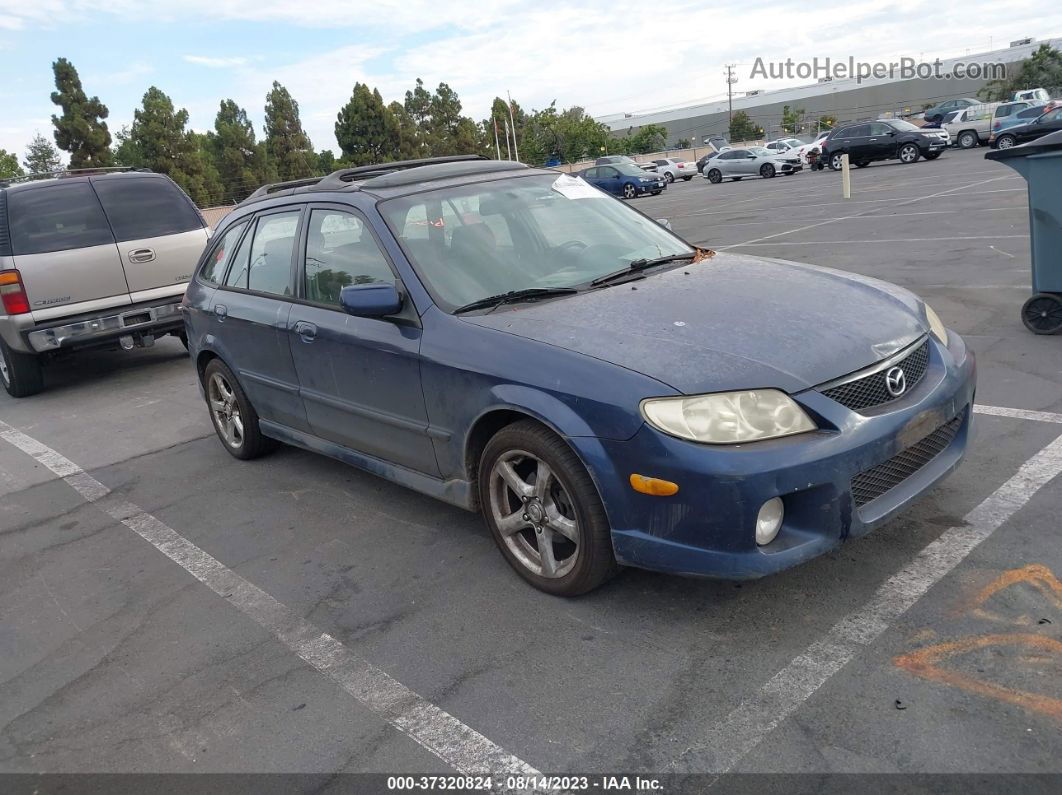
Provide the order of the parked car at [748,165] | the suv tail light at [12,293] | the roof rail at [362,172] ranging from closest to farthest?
the roof rail at [362,172] < the suv tail light at [12,293] < the parked car at [748,165]

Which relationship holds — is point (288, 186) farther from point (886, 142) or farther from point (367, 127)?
point (367, 127)

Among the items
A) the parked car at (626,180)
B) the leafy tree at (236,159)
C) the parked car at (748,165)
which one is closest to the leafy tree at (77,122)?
the leafy tree at (236,159)

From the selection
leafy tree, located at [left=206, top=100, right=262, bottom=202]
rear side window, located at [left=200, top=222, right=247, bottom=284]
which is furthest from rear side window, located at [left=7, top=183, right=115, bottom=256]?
leafy tree, located at [left=206, top=100, right=262, bottom=202]

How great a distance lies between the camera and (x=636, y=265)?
4.31 meters

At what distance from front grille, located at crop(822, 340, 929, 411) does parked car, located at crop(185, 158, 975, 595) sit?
1 centimetres

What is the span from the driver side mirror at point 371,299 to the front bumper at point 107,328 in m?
4.71

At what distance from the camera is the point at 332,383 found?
15.1ft

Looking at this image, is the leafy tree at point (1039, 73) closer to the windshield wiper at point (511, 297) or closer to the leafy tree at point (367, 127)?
the leafy tree at point (367, 127)

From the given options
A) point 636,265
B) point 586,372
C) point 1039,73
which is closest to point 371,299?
point 586,372

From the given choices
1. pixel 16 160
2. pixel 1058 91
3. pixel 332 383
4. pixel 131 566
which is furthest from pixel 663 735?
pixel 16 160

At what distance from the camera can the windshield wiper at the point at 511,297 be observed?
12.9ft

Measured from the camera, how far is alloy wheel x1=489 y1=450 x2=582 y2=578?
138 inches

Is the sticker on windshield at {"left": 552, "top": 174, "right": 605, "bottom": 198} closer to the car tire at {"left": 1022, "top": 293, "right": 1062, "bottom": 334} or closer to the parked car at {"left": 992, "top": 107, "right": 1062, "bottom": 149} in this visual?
the car tire at {"left": 1022, "top": 293, "right": 1062, "bottom": 334}

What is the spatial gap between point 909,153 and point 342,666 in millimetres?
31813
